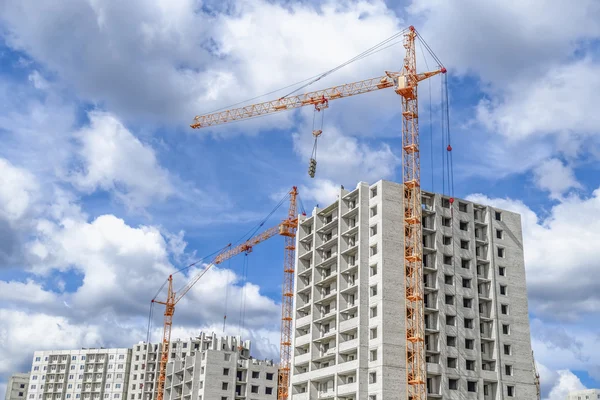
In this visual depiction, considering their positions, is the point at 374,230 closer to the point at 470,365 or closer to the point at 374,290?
the point at 374,290

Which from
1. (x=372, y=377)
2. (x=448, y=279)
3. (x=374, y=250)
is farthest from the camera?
(x=448, y=279)

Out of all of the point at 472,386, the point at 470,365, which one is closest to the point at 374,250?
the point at 470,365

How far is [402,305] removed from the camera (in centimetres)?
10125

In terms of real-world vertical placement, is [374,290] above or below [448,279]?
below

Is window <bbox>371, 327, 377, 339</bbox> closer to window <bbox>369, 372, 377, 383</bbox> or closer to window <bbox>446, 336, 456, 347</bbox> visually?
window <bbox>369, 372, 377, 383</bbox>

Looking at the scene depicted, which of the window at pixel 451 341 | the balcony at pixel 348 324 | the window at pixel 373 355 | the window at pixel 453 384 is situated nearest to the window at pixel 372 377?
the window at pixel 373 355

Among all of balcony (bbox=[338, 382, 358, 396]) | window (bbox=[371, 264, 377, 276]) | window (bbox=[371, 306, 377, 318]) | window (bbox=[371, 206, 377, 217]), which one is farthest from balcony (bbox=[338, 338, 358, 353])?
window (bbox=[371, 206, 377, 217])

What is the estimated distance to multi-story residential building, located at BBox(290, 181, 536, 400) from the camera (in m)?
100

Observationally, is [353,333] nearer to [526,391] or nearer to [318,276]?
[318,276]

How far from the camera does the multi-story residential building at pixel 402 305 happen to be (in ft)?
328

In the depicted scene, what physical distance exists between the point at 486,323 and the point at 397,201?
23.2m

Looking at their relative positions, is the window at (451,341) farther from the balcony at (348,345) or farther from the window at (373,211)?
the window at (373,211)

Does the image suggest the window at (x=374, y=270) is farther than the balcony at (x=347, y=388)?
Yes

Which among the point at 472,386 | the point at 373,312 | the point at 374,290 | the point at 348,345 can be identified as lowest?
the point at 472,386
